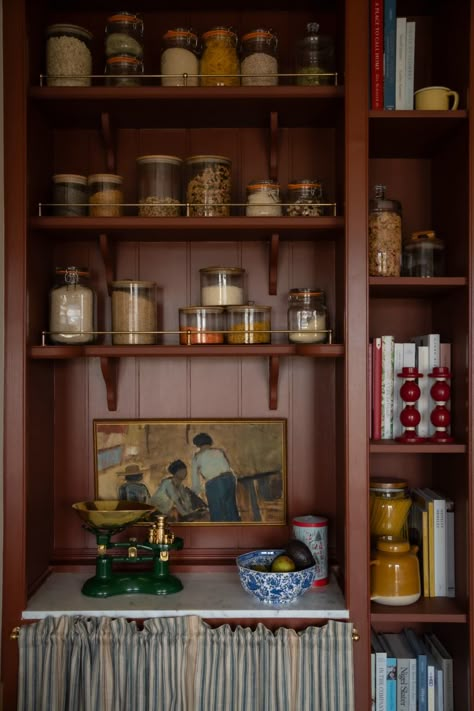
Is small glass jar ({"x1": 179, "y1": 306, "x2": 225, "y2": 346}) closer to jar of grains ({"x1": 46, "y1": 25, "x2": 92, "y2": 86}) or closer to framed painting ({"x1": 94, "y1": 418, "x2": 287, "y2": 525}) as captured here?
framed painting ({"x1": 94, "y1": 418, "x2": 287, "y2": 525})

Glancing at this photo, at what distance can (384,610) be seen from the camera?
1957 millimetres

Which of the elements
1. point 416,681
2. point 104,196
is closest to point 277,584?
point 416,681

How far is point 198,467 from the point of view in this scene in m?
2.25

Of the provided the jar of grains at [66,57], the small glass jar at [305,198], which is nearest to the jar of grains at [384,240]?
the small glass jar at [305,198]

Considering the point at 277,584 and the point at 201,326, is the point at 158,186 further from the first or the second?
the point at 277,584

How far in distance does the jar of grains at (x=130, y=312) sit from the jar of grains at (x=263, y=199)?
39 cm

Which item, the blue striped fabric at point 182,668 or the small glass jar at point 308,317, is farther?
the small glass jar at point 308,317

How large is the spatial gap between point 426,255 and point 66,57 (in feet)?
3.93

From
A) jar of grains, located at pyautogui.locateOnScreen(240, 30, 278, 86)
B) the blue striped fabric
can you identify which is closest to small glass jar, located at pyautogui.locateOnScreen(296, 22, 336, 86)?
jar of grains, located at pyautogui.locateOnScreen(240, 30, 278, 86)

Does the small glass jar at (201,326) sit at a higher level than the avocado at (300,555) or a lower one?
higher

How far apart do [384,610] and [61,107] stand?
68.3 inches

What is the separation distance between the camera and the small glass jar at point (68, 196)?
6.70ft

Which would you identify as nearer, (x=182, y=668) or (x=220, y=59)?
(x=182, y=668)

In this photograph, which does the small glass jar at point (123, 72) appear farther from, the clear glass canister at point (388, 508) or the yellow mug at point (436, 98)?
the clear glass canister at point (388, 508)
